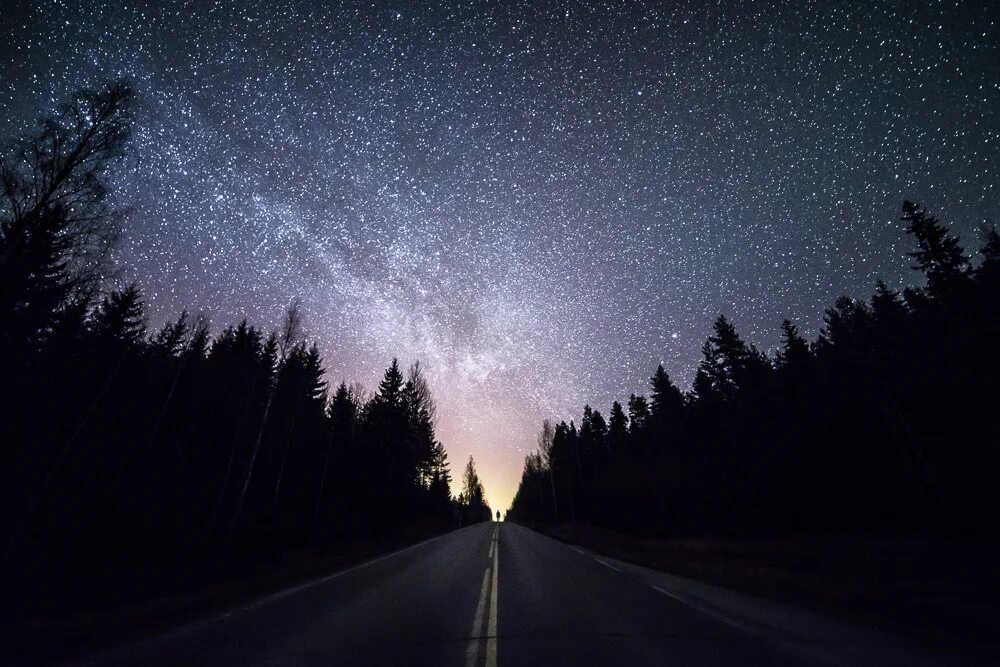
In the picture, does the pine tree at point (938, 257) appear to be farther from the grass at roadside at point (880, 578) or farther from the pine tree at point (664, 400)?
the pine tree at point (664, 400)

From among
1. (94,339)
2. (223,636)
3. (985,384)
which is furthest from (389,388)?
(985,384)

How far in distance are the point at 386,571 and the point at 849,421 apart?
41.0 m

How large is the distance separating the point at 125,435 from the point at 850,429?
174 feet

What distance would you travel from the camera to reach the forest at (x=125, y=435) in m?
11.9

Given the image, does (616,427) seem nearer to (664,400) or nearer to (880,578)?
(664,400)

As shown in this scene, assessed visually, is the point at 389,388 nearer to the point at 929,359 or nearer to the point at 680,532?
the point at 680,532

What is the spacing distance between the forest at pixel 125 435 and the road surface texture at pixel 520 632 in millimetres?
8087

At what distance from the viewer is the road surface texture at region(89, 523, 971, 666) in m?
5.28

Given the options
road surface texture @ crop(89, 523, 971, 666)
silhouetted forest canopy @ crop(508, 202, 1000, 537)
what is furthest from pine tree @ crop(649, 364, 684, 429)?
road surface texture @ crop(89, 523, 971, 666)

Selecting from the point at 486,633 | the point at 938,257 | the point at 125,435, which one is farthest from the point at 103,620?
the point at 938,257

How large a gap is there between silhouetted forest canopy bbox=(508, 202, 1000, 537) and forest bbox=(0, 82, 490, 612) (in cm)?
3272

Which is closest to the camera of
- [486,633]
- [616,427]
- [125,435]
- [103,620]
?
[486,633]

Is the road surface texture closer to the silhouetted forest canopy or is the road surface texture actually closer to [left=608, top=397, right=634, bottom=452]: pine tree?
the silhouetted forest canopy

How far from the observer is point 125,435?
→ 22688 mm
